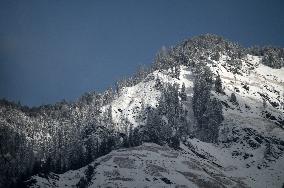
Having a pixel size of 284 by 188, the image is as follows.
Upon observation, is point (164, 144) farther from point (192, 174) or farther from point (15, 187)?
point (15, 187)

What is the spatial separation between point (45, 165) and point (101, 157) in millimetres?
24320

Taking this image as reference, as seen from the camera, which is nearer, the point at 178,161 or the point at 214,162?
the point at 178,161

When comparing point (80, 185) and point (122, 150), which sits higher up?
point (122, 150)

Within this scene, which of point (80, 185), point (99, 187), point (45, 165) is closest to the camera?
point (99, 187)

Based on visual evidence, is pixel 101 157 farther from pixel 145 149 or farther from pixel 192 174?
pixel 192 174

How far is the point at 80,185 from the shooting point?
165 meters

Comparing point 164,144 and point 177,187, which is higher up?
point 164,144

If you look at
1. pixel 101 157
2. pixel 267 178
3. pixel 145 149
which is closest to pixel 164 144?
pixel 145 149

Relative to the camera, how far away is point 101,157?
616 feet

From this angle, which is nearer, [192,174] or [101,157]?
[192,174]

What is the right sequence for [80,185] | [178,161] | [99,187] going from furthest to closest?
1. [178,161]
2. [80,185]
3. [99,187]

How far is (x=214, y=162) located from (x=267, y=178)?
21559mm

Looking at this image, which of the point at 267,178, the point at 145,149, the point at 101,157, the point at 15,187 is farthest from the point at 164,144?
the point at 15,187

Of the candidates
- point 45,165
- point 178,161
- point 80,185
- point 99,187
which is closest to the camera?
point 99,187
